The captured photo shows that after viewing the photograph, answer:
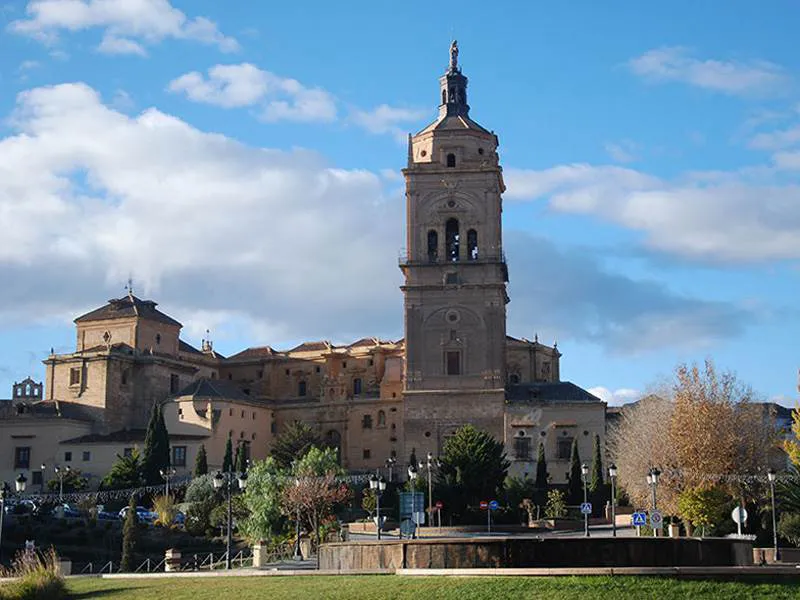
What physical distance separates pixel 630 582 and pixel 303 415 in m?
65.4

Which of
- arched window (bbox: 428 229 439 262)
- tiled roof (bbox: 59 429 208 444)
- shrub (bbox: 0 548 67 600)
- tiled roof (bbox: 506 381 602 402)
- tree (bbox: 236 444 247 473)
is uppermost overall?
arched window (bbox: 428 229 439 262)

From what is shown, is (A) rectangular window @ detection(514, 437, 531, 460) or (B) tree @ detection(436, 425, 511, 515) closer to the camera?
(B) tree @ detection(436, 425, 511, 515)

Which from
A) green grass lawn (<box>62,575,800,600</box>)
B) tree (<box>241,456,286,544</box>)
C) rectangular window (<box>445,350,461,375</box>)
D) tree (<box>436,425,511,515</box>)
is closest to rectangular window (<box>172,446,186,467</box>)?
tree (<box>241,456,286,544</box>)

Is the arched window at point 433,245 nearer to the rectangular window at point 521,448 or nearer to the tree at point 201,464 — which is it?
the rectangular window at point 521,448

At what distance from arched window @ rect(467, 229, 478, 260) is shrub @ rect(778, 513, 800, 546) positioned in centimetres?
3669

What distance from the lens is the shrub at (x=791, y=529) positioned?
4438 centimetres

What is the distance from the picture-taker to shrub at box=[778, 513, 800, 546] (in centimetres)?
4438

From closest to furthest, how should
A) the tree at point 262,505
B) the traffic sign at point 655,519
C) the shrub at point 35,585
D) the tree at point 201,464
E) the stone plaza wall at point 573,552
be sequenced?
the stone plaza wall at point 573,552 → the shrub at point 35,585 → the traffic sign at point 655,519 → the tree at point 262,505 → the tree at point 201,464

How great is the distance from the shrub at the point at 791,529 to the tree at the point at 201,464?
127ft

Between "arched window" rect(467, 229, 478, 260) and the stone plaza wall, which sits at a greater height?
"arched window" rect(467, 229, 478, 260)

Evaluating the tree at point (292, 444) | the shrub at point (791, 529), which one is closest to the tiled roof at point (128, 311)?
the tree at point (292, 444)

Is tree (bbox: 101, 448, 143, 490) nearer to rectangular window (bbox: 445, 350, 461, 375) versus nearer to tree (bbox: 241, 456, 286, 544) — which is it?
tree (bbox: 241, 456, 286, 544)

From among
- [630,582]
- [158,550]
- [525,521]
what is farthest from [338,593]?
[525,521]

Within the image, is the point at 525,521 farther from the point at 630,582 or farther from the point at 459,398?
the point at 630,582
